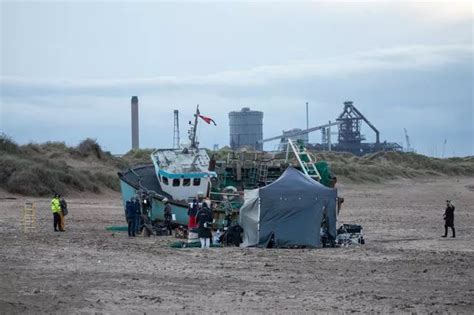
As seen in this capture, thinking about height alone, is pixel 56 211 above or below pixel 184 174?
below

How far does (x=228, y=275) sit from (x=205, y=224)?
6629mm

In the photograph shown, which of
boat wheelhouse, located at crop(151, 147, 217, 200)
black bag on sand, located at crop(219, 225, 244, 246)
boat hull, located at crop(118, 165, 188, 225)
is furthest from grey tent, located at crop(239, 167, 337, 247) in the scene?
boat wheelhouse, located at crop(151, 147, 217, 200)

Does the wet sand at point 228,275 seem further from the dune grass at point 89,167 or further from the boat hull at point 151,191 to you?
the dune grass at point 89,167

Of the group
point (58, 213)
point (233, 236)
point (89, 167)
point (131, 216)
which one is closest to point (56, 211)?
point (58, 213)

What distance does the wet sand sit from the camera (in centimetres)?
1722

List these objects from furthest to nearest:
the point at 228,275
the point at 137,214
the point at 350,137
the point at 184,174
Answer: the point at 350,137
the point at 184,174
the point at 137,214
the point at 228,275

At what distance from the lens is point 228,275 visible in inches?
850

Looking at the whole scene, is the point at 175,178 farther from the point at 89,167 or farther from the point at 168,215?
the point at 89,167

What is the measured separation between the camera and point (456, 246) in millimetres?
29203

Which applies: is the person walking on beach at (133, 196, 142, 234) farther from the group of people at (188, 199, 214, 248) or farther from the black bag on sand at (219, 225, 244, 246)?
the black bag on sand at (219, 225, 244, 246)

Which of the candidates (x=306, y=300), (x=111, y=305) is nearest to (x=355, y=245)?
(x=306, y=300)

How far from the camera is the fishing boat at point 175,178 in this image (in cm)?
3409

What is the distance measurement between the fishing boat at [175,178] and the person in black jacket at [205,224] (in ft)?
16.4

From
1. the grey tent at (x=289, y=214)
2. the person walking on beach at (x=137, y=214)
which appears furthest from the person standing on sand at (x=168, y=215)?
the grey tent at (x=289, y=214)
